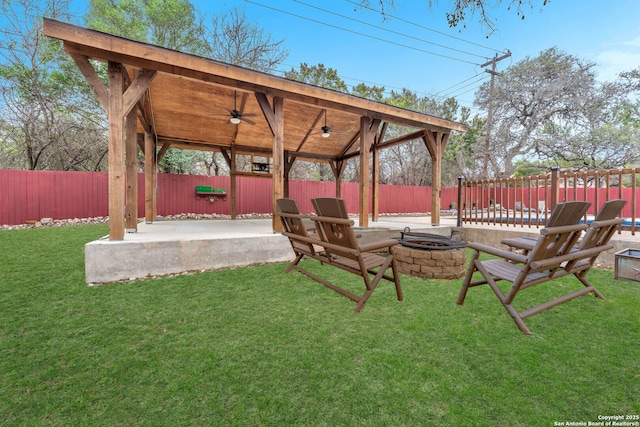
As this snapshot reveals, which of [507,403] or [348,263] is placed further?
[348,263]

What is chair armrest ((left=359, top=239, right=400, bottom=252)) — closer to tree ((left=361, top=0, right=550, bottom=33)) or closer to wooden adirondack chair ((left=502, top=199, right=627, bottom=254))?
wooden adirondack chair ((left=502, top=199, right=627, bottom=254))

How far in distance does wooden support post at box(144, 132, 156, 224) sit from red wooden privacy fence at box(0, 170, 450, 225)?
133 inches

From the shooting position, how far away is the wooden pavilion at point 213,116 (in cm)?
321

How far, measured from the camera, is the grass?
1.22 metres

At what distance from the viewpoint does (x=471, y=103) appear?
18.4 metres

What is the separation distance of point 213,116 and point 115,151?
11.7ft

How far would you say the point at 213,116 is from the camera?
639cm

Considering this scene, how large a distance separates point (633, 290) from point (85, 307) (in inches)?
219

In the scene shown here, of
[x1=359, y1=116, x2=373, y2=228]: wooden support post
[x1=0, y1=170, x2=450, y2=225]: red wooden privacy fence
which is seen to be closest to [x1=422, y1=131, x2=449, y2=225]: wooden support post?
[x1=359, y1=116, x2=373, y2=228]: wooden support post

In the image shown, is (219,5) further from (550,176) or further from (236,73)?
(550,176)

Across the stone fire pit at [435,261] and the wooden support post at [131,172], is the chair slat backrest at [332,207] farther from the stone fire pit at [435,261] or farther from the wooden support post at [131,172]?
the wooden support post at [131,172]

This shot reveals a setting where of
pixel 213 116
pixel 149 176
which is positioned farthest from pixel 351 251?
pixel 149 176

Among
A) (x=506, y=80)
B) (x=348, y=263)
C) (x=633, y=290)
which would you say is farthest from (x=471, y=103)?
(x=348, y=263)

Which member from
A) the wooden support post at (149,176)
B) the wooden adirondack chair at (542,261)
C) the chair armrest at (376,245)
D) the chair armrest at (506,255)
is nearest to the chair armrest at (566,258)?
the wooden adirondack chair at (542,261)
